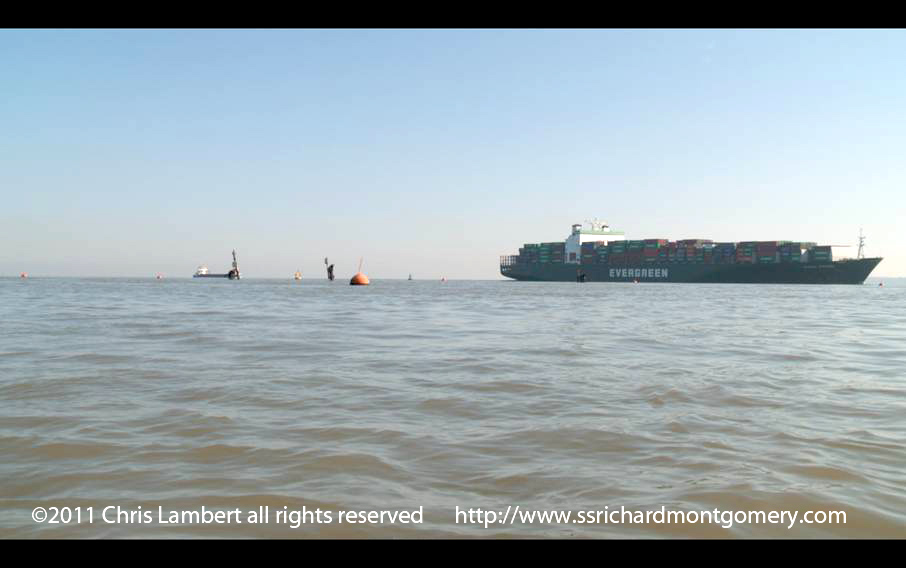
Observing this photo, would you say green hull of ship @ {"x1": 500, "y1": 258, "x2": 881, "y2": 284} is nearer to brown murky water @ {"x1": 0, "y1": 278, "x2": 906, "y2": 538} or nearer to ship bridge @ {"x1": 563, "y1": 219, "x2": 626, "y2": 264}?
ship bridge @ {"x1": 563, "y1": 219, "x2": 626, "y2": 264}

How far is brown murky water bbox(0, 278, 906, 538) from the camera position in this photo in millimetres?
3568

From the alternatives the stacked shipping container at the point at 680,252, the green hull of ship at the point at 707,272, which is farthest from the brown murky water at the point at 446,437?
the stacked shipping container at the point at 680,252

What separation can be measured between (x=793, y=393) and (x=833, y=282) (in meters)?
83.7

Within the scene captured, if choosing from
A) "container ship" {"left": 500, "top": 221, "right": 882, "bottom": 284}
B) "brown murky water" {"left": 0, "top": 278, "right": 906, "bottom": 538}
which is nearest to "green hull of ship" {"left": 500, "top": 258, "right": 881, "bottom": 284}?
"container ship" {"left": 500, "top": 221, "right": 882, "bottom": 284}

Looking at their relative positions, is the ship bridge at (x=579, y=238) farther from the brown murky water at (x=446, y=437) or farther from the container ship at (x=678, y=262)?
the brown murky water at (x=446, y=437)

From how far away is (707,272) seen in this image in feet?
269

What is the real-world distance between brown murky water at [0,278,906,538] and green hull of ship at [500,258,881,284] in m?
74.7

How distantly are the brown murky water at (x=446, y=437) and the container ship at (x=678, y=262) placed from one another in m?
75.3

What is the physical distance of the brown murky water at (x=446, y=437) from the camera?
3568mm

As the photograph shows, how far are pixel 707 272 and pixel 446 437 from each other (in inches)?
3358

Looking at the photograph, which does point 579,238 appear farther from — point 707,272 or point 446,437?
point 446,437

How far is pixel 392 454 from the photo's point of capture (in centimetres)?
459
